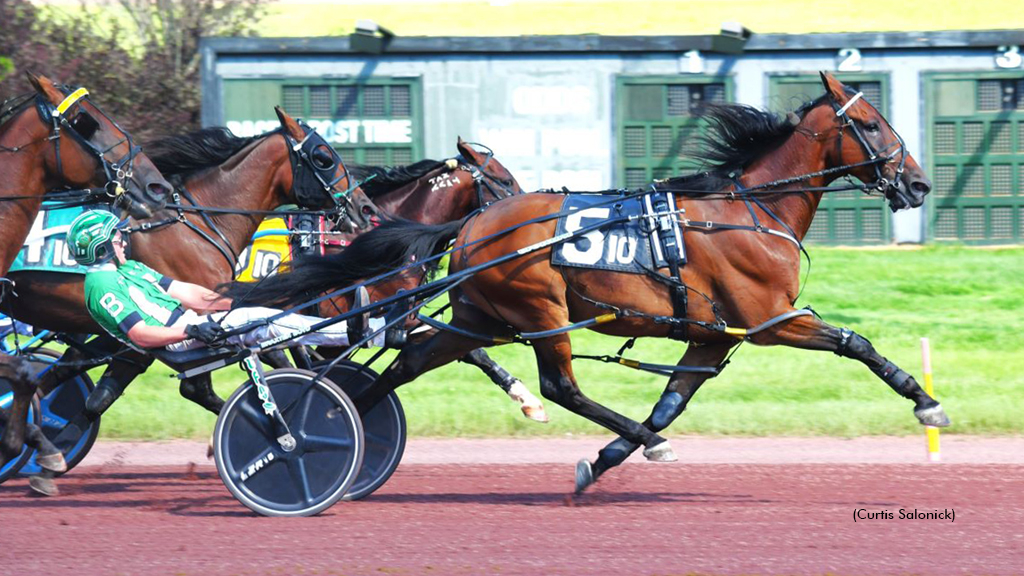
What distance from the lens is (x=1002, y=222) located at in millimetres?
16203

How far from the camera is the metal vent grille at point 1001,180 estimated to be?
52.7 feet

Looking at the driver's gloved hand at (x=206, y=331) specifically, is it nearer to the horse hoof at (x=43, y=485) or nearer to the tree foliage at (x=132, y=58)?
the horse hoof at (x=43, y=485)

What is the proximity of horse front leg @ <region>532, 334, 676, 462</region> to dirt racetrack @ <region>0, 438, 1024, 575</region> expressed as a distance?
1.25 feet

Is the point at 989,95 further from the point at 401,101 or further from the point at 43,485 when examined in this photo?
the point at 43,485

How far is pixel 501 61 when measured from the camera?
1622 centimetres

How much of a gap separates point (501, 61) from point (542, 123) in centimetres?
89

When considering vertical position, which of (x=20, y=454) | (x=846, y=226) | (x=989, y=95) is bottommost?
(x=20, y=454)

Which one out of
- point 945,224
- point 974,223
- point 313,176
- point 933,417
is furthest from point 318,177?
point 974,223

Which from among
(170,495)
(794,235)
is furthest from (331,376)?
(794,235)

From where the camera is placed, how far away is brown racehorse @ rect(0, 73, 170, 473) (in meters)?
6.95

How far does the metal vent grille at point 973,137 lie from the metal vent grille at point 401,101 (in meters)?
6.67

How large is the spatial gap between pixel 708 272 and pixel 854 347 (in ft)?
2.65

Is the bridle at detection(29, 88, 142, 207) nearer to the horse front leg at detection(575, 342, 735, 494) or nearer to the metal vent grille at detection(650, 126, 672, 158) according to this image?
the horse front leg at detection(575, 342, 735, 494)

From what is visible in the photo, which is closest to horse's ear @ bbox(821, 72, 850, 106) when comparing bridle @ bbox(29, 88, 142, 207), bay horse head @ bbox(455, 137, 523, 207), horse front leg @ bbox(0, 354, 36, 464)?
bay horse head @ bbox(455, 137, 523, 207)
